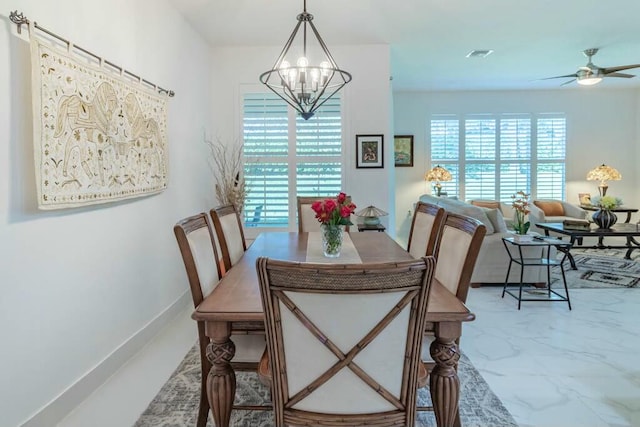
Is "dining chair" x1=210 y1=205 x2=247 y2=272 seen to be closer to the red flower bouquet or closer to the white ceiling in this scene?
the red flower bouquet

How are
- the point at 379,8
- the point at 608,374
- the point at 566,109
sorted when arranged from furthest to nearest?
the point at 566,109 < the point at 379,8 < the point at 608,374

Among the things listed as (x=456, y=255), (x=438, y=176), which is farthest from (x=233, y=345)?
(x=438, y=176)

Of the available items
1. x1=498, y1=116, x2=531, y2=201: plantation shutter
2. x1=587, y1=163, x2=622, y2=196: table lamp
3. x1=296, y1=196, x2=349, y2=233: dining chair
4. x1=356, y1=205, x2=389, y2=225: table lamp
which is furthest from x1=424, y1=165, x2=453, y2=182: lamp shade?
x1=296, y1=196, x2=349, y2=233: dining chair

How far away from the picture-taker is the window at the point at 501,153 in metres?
7.29

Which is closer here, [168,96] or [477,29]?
[168,96]

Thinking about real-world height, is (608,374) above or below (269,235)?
below

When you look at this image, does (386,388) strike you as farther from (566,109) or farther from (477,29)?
(566,109)

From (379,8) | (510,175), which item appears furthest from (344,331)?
(510,175)

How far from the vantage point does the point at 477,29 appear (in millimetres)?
4098

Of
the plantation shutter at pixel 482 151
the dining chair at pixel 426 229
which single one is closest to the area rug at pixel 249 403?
the dining chair at pixel 426 229

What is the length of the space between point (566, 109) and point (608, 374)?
6.26 metres

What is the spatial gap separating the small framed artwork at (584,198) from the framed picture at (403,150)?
10.2 ft

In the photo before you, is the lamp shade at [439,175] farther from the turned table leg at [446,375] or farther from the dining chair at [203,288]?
the turned table leg at [446,375]

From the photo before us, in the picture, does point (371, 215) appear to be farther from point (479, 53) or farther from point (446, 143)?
point (446, 143)
